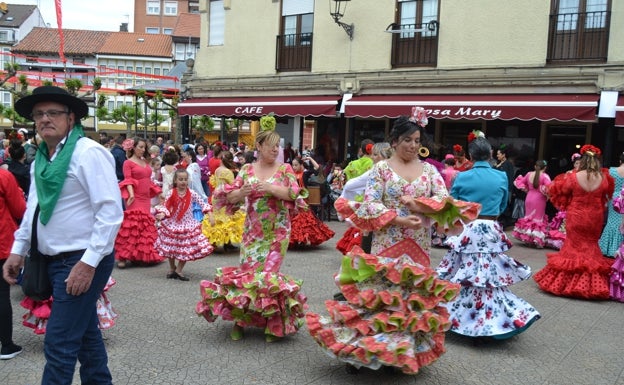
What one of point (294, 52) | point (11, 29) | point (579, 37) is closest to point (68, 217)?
point (579, 37)

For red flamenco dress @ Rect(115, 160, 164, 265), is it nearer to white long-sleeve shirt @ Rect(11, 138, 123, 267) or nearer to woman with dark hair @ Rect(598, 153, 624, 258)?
white long-sleeve shirt @ Rect(11, 138, 123, 267)

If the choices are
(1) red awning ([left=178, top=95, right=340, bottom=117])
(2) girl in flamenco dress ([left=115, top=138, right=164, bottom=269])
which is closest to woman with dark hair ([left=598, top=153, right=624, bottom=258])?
(2) girl in flamenco dress ([left=115, top=138, right=164, bottom=269])

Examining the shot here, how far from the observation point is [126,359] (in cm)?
478

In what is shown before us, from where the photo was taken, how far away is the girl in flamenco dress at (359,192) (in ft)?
18.6

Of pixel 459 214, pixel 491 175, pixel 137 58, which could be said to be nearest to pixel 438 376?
pixel 459 214

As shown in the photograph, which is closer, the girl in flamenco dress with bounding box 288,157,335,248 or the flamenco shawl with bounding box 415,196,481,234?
the flamenco shawl with bounding box 415,196,481,234

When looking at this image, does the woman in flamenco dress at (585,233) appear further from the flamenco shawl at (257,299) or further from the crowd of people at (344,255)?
the flamenco shawl at (257,299)

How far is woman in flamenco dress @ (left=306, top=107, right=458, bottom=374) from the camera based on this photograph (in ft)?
13.7

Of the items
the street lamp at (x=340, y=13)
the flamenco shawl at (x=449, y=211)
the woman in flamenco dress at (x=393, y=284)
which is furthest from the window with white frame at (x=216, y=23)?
the flamenco shawl at (x=449, y=211)

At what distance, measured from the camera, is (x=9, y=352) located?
4738 mm

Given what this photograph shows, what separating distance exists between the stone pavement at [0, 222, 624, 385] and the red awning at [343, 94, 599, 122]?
21.4 feet

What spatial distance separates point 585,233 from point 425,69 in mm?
8558

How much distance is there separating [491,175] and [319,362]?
2.39 metres

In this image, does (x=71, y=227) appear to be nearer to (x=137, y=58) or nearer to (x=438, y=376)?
(x=438, y=376)
